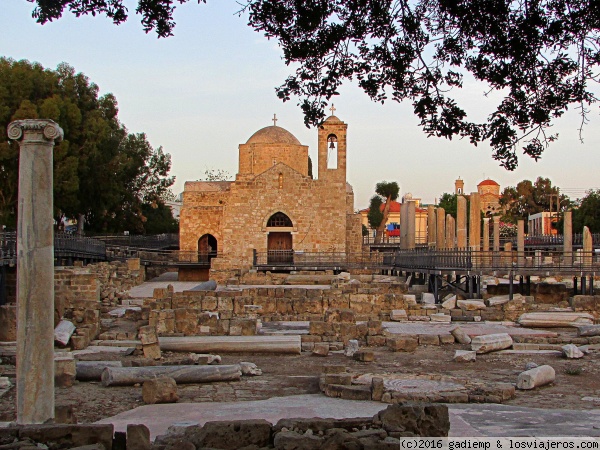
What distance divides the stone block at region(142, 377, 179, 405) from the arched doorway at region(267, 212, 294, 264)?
25.2m

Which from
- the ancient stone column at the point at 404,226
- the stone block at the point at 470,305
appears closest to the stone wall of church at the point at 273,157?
the ancient stone column at the point at 404,226

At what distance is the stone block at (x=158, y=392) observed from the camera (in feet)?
28.9

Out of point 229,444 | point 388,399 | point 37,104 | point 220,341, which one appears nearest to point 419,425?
point 229,444

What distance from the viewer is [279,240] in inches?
1480

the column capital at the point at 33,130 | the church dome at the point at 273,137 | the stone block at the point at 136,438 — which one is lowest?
the stone block at the point at 136,438

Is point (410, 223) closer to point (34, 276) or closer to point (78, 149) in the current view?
point (78, 149)

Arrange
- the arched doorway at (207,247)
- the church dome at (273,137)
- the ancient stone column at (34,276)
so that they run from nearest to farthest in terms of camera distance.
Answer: the ancient stone column at (34,276), the arched doorway at (207,247), the church dome at (273,137)

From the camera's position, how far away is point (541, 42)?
279 inches

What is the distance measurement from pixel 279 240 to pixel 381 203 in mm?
29997

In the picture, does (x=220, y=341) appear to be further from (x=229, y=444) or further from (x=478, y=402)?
(x=229, y=444)

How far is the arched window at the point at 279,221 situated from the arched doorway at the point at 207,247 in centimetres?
335

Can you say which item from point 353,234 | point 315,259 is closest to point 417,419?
point 315,259

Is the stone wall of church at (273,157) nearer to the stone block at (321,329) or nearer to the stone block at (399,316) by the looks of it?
the stone block at (399,316)

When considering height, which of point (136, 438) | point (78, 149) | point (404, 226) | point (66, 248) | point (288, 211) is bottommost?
point (136, 438)
